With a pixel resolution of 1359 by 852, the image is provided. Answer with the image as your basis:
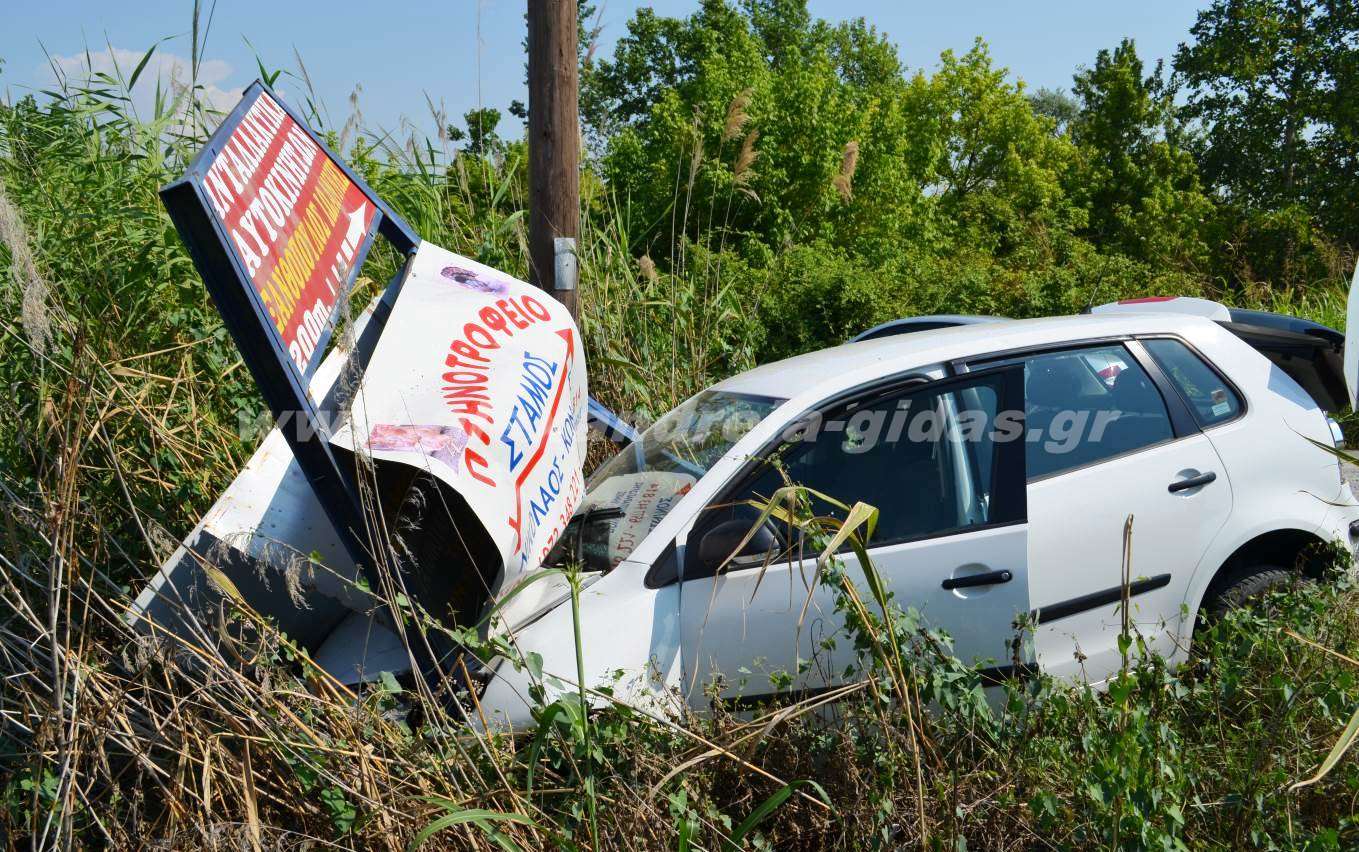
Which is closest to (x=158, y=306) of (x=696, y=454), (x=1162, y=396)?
(x=696, y=454)

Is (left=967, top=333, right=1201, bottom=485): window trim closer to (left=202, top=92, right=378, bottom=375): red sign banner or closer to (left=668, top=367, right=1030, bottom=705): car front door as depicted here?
(left=668, top=367, right=1030, bottom=705): car front door

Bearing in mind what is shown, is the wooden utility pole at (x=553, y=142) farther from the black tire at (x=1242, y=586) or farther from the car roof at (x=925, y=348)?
the black tire at (x=1242, y=586)

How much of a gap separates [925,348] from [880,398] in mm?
316

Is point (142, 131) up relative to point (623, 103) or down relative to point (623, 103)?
down

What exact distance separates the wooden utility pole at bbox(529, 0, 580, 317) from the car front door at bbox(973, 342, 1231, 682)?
2.83 m

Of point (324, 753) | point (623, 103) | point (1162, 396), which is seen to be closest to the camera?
point (324, 753)

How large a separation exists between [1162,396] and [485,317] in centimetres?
238

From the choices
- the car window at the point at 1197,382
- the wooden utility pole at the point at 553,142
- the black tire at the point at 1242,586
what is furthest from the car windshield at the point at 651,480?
the wooden utility pole at the point at 553,142

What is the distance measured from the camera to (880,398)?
321 cm

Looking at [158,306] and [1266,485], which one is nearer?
[1266,485]

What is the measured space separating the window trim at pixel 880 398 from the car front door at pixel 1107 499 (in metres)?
0.09

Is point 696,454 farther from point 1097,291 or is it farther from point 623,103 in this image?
point 623,103

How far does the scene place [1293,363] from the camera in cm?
402

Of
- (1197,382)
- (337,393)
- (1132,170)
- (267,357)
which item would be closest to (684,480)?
(337,393)
